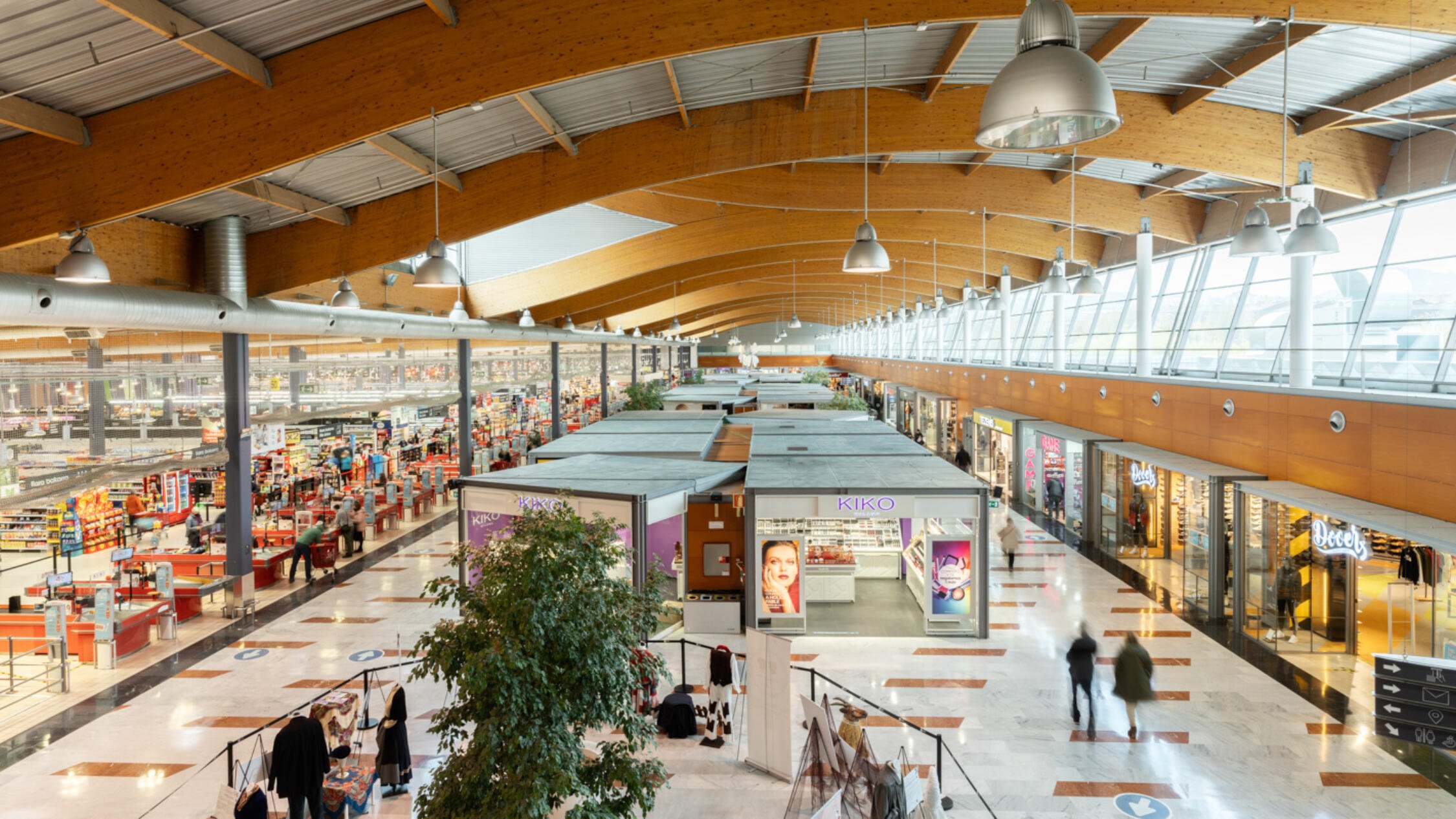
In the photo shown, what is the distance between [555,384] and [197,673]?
66.4 feet

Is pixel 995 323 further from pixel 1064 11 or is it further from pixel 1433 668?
pixel 1064 11

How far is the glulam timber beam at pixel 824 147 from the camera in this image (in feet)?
32.7

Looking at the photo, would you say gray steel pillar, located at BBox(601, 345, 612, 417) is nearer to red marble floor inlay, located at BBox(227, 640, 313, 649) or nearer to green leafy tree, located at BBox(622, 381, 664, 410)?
green leafy tree, located at BBox(622, 381, 664, 410)

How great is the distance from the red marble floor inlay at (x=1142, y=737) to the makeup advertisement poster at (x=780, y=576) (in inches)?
160

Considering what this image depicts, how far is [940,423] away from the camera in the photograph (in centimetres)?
2883

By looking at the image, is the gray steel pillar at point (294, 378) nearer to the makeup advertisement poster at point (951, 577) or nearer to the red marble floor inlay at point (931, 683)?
the makeup advertisement poster at point (951, 577)

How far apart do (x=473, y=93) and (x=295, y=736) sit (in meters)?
5.03

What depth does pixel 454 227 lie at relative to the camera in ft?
36.2

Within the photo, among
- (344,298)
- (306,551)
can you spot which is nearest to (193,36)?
(344,298)

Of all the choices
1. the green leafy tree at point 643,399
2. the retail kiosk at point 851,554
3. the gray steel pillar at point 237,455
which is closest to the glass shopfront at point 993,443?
the retail kiosk at point 851,554

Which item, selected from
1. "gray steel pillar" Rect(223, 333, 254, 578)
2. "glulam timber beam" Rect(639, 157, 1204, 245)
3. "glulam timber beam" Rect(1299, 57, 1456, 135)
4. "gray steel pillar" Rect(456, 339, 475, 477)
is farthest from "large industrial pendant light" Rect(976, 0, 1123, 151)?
"gray steel pillar" Rect(456, 339, 475, 477)

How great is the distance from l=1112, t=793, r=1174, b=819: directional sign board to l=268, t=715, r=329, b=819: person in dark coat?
19.9ft

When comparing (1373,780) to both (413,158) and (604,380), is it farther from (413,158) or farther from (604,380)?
(604,380)

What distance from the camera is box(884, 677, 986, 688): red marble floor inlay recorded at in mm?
8891
